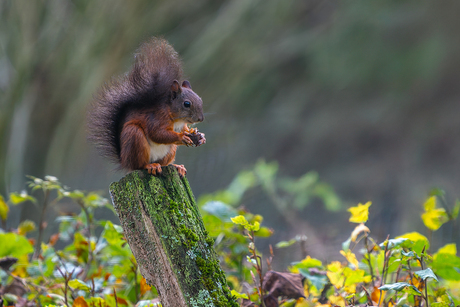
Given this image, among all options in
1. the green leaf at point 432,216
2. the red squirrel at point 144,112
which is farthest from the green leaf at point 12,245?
the green leaf at point 432,216

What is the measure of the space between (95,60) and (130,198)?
2.97 metres

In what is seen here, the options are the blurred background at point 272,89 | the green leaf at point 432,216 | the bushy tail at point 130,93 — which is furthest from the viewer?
the blurred background at point 272,89

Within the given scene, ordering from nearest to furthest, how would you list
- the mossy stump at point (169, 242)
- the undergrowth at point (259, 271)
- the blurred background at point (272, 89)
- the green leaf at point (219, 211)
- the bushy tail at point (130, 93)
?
1. the mossy stump at point (169, 242)
2. the undergrowth at point (259, 271)
3. the bushy tail at point (130, 93)
4. the green leaf at point (219, 211)
5. the blurred background at point (272, 89)

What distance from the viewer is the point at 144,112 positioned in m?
1.20

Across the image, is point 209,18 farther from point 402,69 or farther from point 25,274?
point 25,274

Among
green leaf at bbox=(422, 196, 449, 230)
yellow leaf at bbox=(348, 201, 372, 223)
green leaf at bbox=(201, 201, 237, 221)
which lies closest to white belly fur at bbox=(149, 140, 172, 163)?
green leaf at bbox=(201, 201, 237, 221)

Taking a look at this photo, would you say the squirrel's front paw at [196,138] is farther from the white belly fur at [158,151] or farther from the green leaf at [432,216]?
the green leaf at [432,216]


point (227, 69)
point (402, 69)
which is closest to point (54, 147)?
point (227, 69)

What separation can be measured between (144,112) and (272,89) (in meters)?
3.53

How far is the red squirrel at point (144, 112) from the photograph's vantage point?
1.15 m

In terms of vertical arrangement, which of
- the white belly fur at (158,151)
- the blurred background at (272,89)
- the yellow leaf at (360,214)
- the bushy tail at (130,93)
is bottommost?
the yellow leaf at (360,214)

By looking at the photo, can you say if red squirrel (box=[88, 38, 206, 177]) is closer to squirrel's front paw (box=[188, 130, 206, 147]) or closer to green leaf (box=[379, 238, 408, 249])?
squirrel's front paw (box=[188, 130, 206, 147])

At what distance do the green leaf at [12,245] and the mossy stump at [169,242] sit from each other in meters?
0.51

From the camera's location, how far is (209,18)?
3828 mm
